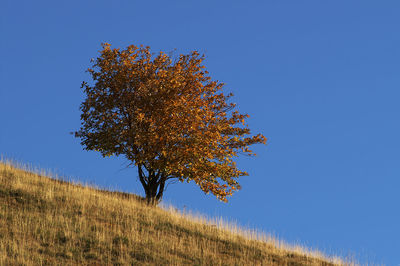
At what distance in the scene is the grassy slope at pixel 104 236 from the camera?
61.7ft

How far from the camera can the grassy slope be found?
18.8 metres

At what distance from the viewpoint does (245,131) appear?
3212 centimetres

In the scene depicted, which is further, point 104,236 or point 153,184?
point 153,184

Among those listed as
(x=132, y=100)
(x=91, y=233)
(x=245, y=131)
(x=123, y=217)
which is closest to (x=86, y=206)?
(x=123, y=217)

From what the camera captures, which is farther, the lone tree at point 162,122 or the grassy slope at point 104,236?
the lone tree at point 162,122

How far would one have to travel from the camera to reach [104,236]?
67.8ft

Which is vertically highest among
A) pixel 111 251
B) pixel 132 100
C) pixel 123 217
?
pixel 132 100

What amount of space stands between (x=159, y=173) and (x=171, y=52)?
832 centimetres

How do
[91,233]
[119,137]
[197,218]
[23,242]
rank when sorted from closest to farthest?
1. [23,242]
2. [91,233]
3. [197,218]
4. [119,137]

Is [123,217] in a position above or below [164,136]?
below

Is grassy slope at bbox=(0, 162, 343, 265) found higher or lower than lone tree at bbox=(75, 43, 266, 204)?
lower

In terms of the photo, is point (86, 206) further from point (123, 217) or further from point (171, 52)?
point (171, 52)

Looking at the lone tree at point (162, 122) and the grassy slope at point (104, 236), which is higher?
the lone tree at point (162, 122)

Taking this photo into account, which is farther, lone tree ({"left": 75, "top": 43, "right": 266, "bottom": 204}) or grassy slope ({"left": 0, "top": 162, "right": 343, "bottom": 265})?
lone tree ({"left": 75, "top": 43, "right": 266, "bottom": 204})
